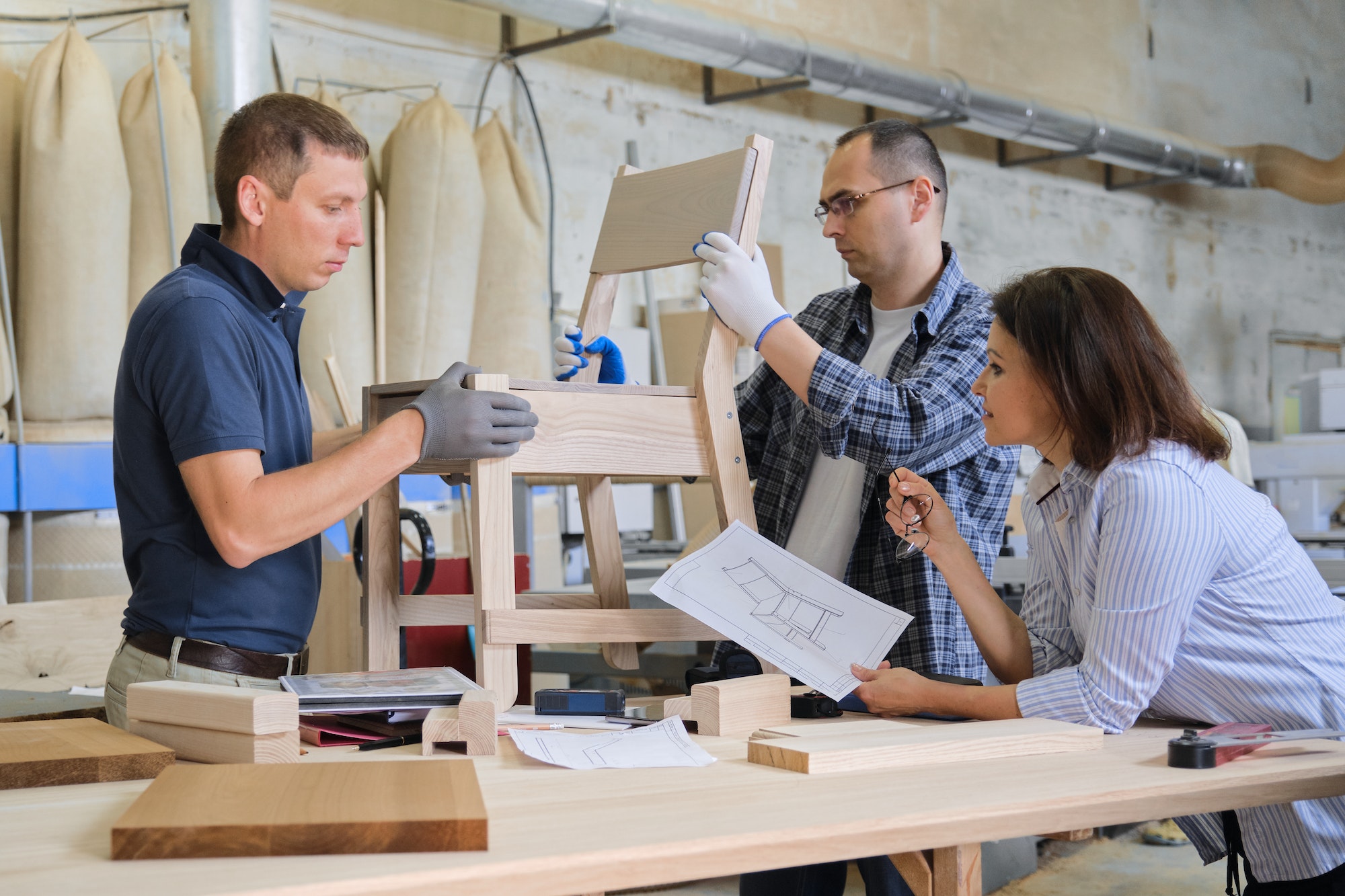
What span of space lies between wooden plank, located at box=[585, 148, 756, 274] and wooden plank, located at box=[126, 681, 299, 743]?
838mm

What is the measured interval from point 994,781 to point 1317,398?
5649 mm

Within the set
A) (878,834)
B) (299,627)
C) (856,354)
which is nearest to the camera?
(878,834)

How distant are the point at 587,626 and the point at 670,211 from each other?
0.65 meters

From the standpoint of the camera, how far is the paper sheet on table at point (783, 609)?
1467mm

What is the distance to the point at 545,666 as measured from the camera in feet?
12.5

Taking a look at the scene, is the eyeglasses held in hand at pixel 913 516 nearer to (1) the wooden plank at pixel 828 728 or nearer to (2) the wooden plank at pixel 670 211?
(1) the wooden plank at pixel 828 728

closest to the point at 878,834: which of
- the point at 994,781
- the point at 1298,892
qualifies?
the point at 994,781

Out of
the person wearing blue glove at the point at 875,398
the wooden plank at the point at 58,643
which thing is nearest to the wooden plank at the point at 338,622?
the wooden plank at the point at 58,643

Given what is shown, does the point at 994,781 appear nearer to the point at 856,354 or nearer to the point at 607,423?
the point at 607,423

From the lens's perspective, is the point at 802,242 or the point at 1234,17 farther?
the point at 1234,17

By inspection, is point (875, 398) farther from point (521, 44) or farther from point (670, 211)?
point (521, 44)

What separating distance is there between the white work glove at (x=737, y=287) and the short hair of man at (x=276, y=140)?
0.52m

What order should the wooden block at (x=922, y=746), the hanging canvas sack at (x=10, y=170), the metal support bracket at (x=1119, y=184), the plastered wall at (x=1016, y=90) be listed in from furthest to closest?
1. the metal support bracket at (x=1119, y=184)
2. the plastered wall at (x=1016, y=90)
3. the hanging canvas sack at (x=10, y=170)
4. the wooden block at (x=922, y=746)

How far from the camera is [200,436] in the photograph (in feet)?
4.65
